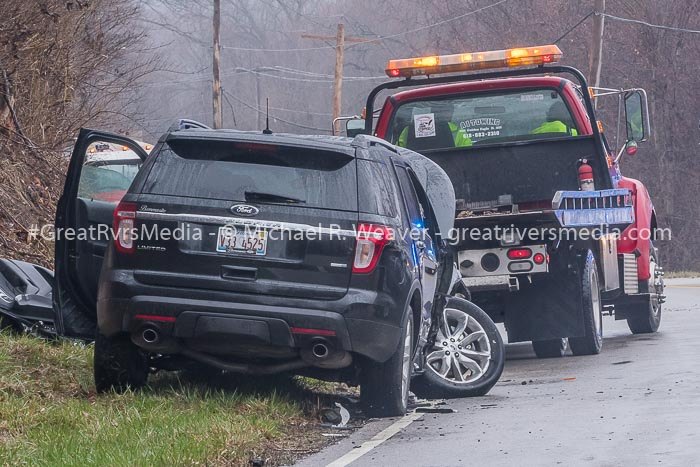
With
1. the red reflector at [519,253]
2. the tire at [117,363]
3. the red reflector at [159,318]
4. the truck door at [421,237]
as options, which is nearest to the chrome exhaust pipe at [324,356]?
the red reflector at [159,318]

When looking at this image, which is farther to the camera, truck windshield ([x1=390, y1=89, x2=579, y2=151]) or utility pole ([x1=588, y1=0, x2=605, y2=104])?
utility pole ([x1=588, y1=0, x2=605, y2=104])

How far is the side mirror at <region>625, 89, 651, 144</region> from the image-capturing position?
13.4m

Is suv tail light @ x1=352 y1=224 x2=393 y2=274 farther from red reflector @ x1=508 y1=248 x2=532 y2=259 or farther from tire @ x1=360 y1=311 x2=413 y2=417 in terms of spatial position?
red reflector @ x1=508 y1=248 x2=532 y2=259

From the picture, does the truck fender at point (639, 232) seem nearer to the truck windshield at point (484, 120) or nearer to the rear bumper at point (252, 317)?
the truck windshield at point (484, 120)

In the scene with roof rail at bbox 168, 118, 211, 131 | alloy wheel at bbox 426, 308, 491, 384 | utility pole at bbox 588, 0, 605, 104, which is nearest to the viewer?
roof rail at bbox 168, 118, 211, 131

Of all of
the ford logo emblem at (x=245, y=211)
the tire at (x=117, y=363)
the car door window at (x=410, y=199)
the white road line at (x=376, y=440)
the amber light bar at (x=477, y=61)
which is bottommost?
the white road line at (x=376, y=440)

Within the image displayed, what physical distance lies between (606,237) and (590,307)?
0.94m

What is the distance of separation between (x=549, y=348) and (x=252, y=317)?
5.81 metres

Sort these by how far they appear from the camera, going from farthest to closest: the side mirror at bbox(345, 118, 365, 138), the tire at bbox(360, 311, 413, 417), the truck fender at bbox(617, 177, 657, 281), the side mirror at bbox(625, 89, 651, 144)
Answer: the side mirror at bbox(345, 118, 365, 138) → the truck fender at bbox(617, 177, 657, 281) → the side mirror at bbox(625, 89, 651, 144) → the tire at bbox(360, 311, 413, 417)

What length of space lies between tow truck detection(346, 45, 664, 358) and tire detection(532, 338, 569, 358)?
0.04 ft

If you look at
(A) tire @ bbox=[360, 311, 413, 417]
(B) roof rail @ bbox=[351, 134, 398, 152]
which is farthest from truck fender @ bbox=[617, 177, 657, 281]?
(A) tire @ bbox=[360, 311, 413, 417]

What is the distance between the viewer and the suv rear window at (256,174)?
25.8 feet

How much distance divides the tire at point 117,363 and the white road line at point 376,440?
1.64m

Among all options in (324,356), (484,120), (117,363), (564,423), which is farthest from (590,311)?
(117,363)
